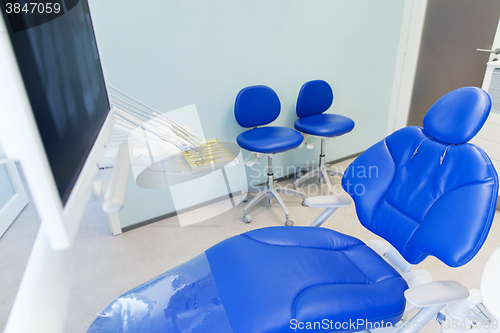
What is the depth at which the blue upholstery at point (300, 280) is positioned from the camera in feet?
3.37

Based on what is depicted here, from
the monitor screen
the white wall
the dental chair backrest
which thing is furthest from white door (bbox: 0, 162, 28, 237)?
the dental chair backrest

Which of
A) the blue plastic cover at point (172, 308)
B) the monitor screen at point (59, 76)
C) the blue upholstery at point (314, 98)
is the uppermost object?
the monitor screen at point (59, 76)

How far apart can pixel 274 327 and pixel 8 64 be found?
96cm

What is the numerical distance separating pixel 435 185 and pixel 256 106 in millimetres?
1689

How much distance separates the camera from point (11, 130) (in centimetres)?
35

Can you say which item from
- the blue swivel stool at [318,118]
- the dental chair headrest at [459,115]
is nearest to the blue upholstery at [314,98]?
the blue swivel stool at [318,118]

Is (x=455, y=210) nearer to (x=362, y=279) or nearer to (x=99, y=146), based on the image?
(x=362, y=279)

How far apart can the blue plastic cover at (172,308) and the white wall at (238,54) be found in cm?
139

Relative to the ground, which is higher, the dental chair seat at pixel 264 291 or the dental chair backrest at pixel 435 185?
the dental chair backrest at pixel 435 185

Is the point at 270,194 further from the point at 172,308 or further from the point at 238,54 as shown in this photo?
the point at 172,308

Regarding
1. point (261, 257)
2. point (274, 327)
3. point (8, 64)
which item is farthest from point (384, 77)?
point (8, 64)

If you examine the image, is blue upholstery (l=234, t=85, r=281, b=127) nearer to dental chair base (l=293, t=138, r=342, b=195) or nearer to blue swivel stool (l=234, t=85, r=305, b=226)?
blue swivel stool (l=234, t=85, r=305, b=226)

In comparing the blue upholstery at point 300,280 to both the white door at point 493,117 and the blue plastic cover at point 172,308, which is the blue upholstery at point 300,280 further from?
the white door at point 493,117

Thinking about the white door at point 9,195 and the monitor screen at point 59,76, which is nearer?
the monitor screen at point 59,76
